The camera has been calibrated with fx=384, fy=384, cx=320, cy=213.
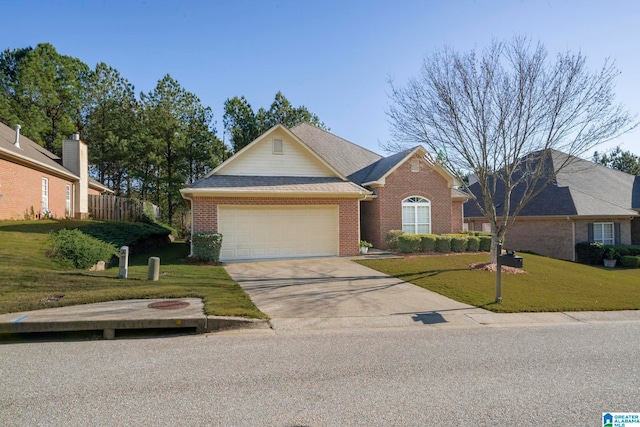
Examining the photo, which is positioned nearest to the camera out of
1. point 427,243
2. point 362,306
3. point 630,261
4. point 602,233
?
point 362,306

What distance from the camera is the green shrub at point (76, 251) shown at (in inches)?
469

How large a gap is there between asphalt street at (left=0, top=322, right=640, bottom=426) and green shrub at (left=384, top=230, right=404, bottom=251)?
11691 millimetres

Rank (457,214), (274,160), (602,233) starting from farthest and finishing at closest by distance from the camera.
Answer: (602,233), (457,214), (274,160)

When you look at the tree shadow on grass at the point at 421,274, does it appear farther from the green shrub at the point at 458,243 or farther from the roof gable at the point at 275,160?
the roof gable at the point at 275,160

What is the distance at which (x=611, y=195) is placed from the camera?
2584cm

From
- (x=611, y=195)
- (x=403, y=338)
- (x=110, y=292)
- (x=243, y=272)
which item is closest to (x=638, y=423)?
(x=403, y=338)

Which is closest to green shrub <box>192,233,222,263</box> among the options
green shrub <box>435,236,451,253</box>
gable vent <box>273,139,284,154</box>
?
gable vent <box>273,139,284,154</box>

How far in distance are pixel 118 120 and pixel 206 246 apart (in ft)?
89.5

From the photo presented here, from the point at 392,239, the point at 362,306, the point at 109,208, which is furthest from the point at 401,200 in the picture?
the point at 109,208

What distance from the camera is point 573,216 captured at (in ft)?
73.9

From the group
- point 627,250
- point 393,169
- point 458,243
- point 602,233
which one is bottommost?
point 627,250

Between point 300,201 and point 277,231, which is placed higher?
point 300,201

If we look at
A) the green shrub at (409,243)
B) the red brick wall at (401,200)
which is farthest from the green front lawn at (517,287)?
the red brick wall at (401,200)

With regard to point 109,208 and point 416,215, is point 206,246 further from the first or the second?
point 109,208
